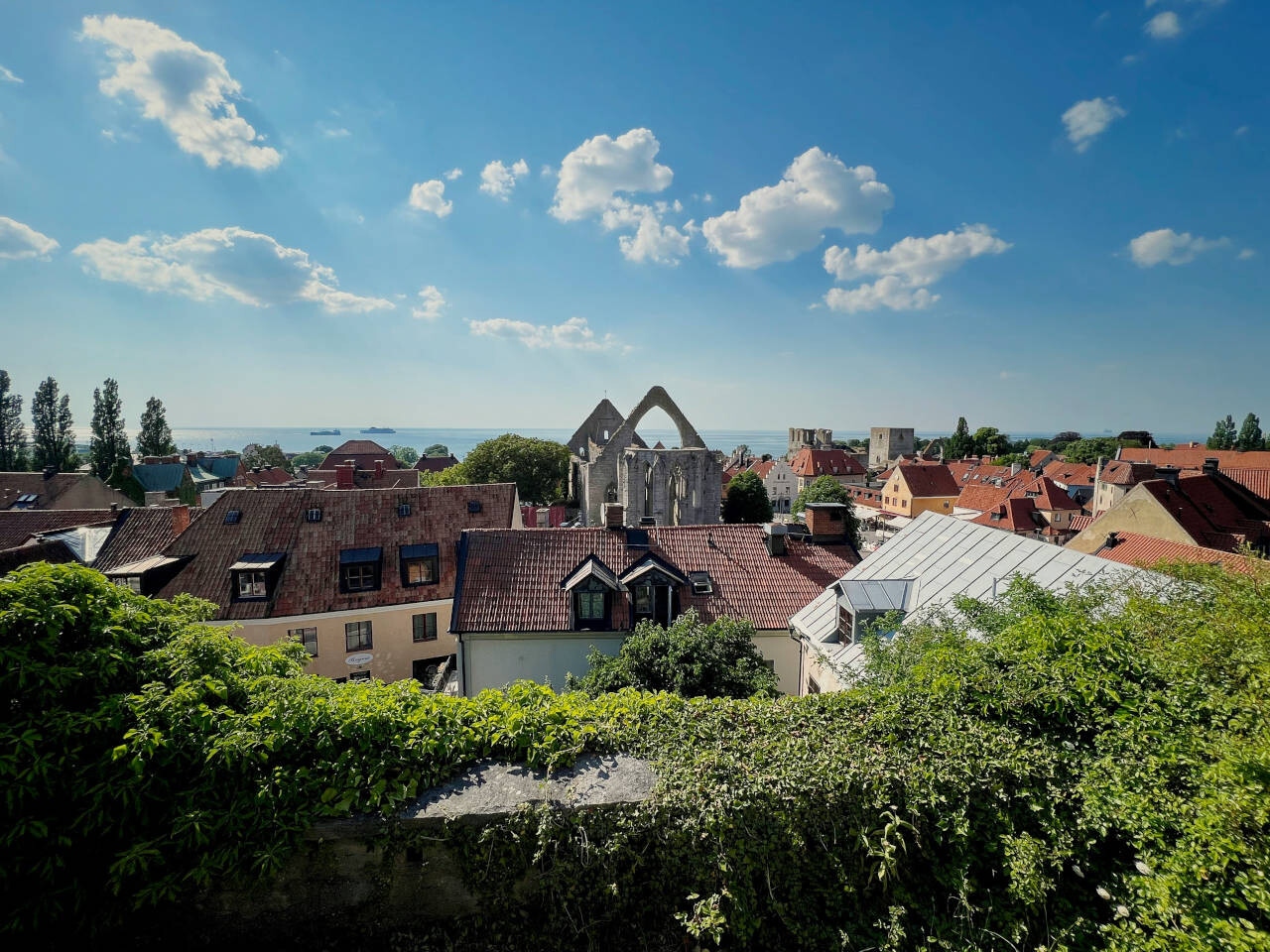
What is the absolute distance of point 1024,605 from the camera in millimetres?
8133

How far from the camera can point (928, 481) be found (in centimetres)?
5884

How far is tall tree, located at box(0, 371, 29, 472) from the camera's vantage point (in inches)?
2495

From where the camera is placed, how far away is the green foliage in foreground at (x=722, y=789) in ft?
13.5

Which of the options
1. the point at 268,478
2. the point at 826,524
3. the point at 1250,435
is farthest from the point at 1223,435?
the point at 268,478

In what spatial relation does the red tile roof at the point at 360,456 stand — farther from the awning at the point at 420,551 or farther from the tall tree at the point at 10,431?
the awning at the point at 420,551

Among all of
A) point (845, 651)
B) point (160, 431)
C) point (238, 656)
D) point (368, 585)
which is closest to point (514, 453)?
point (368, 585)

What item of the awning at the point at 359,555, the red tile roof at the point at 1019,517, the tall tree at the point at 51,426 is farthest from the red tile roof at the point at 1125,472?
the tall tree at the point at 51,426

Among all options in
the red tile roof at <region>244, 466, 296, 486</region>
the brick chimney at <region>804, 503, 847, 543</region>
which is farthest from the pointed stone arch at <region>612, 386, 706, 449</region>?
the red tile roof at <region>244, 466, 296, 486</region>

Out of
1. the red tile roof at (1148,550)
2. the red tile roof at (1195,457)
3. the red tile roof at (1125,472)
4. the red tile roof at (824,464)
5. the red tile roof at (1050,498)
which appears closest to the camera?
the red tile roof at (1148,550)

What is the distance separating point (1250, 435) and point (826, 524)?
461 ft

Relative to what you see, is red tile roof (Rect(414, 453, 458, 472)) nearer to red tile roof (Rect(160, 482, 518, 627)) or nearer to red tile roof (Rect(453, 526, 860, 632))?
red tile roof (Rect(160, 482, 518, 627))

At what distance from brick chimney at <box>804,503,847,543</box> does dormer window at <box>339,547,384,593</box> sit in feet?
50.1

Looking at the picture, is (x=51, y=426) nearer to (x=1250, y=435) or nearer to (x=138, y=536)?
(x=138, y=536)

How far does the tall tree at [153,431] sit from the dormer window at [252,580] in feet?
273
